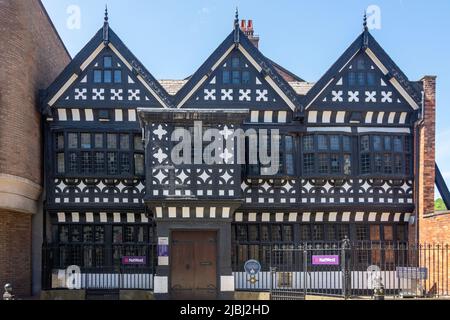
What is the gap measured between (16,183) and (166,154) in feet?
16.3

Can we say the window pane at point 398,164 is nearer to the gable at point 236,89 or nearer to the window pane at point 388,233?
the window pane at point 388,233

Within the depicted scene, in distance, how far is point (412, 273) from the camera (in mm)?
14617

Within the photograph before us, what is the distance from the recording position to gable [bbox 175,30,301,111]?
16.3 meters

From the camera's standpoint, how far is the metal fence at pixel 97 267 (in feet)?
52.2

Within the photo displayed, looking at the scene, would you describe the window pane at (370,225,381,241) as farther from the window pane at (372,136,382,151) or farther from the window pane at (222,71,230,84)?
the window pane at (222,71,230,84)

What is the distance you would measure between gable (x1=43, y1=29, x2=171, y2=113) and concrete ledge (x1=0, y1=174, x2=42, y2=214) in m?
2.95

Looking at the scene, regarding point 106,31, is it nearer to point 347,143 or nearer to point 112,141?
point 112,141

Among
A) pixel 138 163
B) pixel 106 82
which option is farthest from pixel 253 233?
pixel 106 82

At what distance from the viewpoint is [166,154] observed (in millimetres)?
14688

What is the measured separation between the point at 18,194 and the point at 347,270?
11392 mm

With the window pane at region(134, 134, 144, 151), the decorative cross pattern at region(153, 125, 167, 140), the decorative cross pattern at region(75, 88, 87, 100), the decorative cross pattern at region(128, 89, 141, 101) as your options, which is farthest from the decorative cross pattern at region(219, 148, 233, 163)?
the decorative cross pattern at region(75, 88, 87, 100)

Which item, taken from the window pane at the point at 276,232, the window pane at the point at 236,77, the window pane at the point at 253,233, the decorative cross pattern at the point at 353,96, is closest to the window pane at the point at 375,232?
the window pane at the point at 276,232

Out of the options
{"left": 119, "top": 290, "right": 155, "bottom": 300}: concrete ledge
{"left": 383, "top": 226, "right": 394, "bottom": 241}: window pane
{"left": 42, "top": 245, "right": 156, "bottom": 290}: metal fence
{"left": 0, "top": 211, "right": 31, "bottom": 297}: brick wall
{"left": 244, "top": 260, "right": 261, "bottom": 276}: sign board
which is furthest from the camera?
{"left": 383, "top": 226, "right": 394, "bottom": 241}: window pane

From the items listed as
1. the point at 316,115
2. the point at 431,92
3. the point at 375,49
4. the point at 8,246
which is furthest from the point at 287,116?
the point at 8,246
